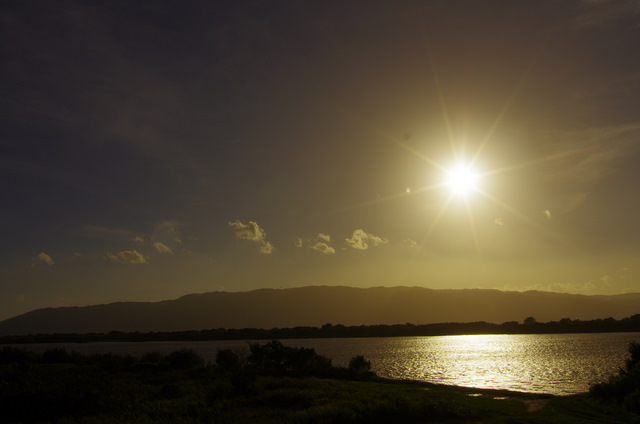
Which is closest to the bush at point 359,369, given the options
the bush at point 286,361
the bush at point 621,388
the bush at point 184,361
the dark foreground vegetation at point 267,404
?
the bush at point 286,361

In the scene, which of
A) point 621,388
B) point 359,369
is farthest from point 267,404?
point 621,388

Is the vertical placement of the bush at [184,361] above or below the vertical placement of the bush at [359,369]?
above

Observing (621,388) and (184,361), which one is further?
(184,361)

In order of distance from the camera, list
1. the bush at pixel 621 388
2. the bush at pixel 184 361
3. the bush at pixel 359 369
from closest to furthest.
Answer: the bush at pixel 621 388 < the bush at pixel 359 369 < the bush at pixel 184 361

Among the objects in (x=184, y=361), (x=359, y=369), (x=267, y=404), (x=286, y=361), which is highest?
(x=184, y=361)

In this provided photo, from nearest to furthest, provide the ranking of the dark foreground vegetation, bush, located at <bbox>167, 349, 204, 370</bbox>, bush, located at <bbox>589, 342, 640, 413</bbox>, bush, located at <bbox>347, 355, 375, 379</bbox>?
the dark foreground vegetation, bush, located at <bbox>589, 342, 640, 413</bbox>, bush, located at <bbox>347, 355, 375, 379</bbox>, bush, located at <bbox>167, 349, 204, 370</bbox>

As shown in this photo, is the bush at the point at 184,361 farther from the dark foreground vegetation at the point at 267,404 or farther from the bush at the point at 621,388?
the bush at the point at 621,388

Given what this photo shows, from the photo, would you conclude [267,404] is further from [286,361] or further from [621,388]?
[621,388]

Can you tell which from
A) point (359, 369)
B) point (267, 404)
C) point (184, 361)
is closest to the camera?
point (267, 404)

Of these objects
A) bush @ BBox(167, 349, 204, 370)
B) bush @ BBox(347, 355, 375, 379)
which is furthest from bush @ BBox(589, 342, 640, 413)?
bush @ BBox(167, 349, 204, 370)

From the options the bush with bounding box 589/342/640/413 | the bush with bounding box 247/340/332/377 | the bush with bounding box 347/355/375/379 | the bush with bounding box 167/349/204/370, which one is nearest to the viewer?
the bush with bounding box 589/342/640/413

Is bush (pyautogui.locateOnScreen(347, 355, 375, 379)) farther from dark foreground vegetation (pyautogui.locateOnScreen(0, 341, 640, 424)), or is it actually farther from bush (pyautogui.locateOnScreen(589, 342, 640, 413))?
bush (pyautogui.locateOnScreen(589, 342, 640, 413))

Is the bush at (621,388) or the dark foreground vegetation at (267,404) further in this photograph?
the bush at (621,388)

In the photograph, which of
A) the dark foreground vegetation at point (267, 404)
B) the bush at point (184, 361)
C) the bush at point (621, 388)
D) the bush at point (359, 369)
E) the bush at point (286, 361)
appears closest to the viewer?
the dark foreground vegetation at point (267, 404)
